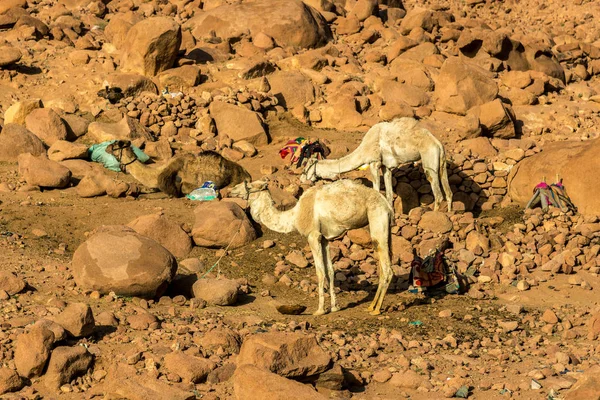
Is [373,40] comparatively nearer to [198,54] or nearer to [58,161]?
[198,54]

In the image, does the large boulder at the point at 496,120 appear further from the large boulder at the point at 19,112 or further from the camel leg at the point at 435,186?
the large boulder at the point at 19,112

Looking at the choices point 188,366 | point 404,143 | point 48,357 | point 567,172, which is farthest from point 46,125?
point 188,366

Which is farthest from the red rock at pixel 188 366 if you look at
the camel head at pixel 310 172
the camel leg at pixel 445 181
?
the camel leg at pixel 445 181

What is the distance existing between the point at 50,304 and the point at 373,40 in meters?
17.8

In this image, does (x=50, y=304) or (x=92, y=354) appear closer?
(x=92, y=354)

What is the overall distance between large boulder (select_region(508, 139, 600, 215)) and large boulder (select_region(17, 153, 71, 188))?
326 inches

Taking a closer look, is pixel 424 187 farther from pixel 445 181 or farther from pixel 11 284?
pixel 11 284

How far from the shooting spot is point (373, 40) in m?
27.3

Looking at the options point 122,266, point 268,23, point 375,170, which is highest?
point 122,266

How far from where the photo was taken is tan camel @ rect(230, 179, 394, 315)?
482 inches

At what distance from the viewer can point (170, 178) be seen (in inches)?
693

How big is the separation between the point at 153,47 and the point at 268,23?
15.0 ft

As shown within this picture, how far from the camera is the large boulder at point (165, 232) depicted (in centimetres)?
1455

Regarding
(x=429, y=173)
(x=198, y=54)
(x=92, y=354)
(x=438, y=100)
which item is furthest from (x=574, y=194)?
(x=198, y=54)
